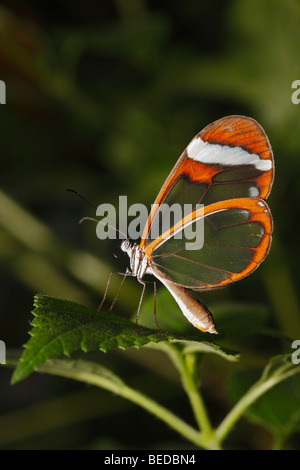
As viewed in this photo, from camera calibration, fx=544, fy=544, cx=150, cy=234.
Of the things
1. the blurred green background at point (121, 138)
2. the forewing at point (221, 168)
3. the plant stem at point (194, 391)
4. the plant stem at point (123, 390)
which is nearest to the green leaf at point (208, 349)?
the plant stem at point (194, 391)

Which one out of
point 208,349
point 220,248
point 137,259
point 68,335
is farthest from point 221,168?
point 68,335

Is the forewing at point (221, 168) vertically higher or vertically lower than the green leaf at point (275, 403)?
higher

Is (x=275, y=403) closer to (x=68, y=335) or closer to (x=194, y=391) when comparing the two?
(x=194, y=391)

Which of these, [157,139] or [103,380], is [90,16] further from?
[103,380]

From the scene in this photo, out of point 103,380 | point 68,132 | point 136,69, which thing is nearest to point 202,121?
point 136,69

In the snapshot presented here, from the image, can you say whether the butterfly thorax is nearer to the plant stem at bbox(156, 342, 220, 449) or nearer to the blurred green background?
the plant stem at bbox(156, 342, 220, 449)

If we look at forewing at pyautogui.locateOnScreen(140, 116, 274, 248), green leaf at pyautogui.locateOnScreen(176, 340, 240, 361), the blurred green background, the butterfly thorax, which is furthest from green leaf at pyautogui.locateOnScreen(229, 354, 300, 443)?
the blurred green background

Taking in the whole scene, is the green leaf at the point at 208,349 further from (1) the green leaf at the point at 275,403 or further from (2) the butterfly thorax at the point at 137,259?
(2) the butterfly thorax at the point at 137,259
